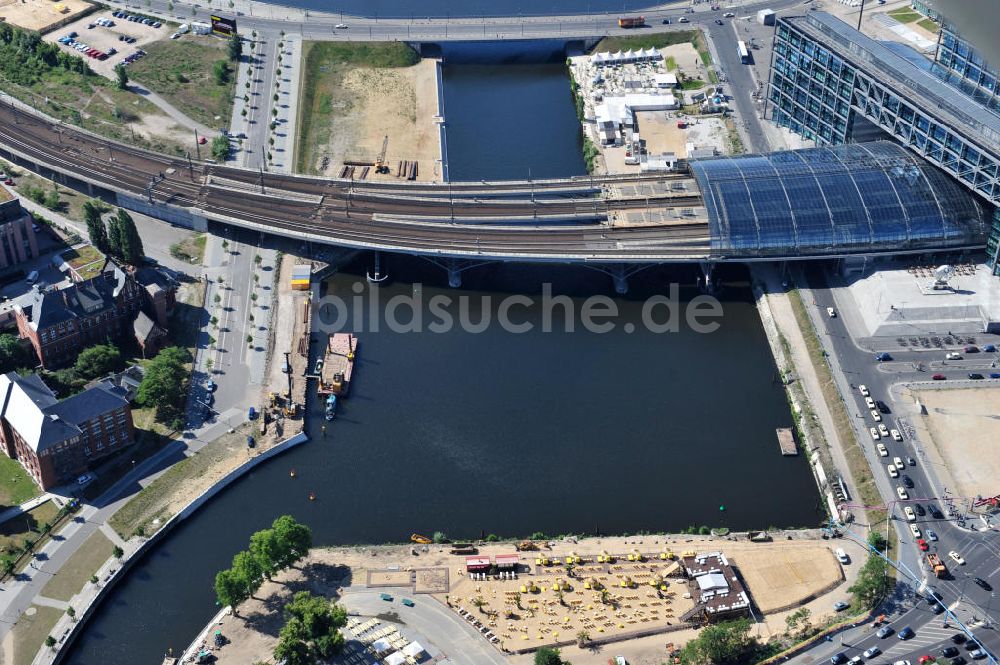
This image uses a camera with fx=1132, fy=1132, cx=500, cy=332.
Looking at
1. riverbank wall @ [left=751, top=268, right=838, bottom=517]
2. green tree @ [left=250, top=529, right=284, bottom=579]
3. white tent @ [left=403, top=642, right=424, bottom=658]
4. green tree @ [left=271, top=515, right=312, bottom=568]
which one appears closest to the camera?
white tent @ [left=403, top=642, right=424, bottom=658]

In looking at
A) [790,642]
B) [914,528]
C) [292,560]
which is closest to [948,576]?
[914,528]

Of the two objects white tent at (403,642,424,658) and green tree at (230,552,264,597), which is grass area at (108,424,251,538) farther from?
white tent at (403,642,424,658)

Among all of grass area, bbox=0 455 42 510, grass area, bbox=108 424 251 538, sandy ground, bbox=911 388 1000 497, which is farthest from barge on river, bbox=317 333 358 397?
sandy ground, bbox=911 388 1000 497

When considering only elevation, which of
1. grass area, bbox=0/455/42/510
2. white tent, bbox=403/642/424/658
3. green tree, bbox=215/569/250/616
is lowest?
white tent, bbox=403/642/424/658

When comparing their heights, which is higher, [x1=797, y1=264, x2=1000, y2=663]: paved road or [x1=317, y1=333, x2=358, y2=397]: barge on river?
[x1=317, y1=333, x2=358, y2=397]: barge on river

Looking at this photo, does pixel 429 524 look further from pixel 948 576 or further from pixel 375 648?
pixel 948 576

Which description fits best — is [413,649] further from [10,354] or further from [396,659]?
[10,354]

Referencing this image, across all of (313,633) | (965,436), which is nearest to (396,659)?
(313,633)

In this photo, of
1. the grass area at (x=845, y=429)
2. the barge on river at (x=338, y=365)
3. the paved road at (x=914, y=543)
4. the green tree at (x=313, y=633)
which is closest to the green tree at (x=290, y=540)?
the green tree at (x=313, y=633)
